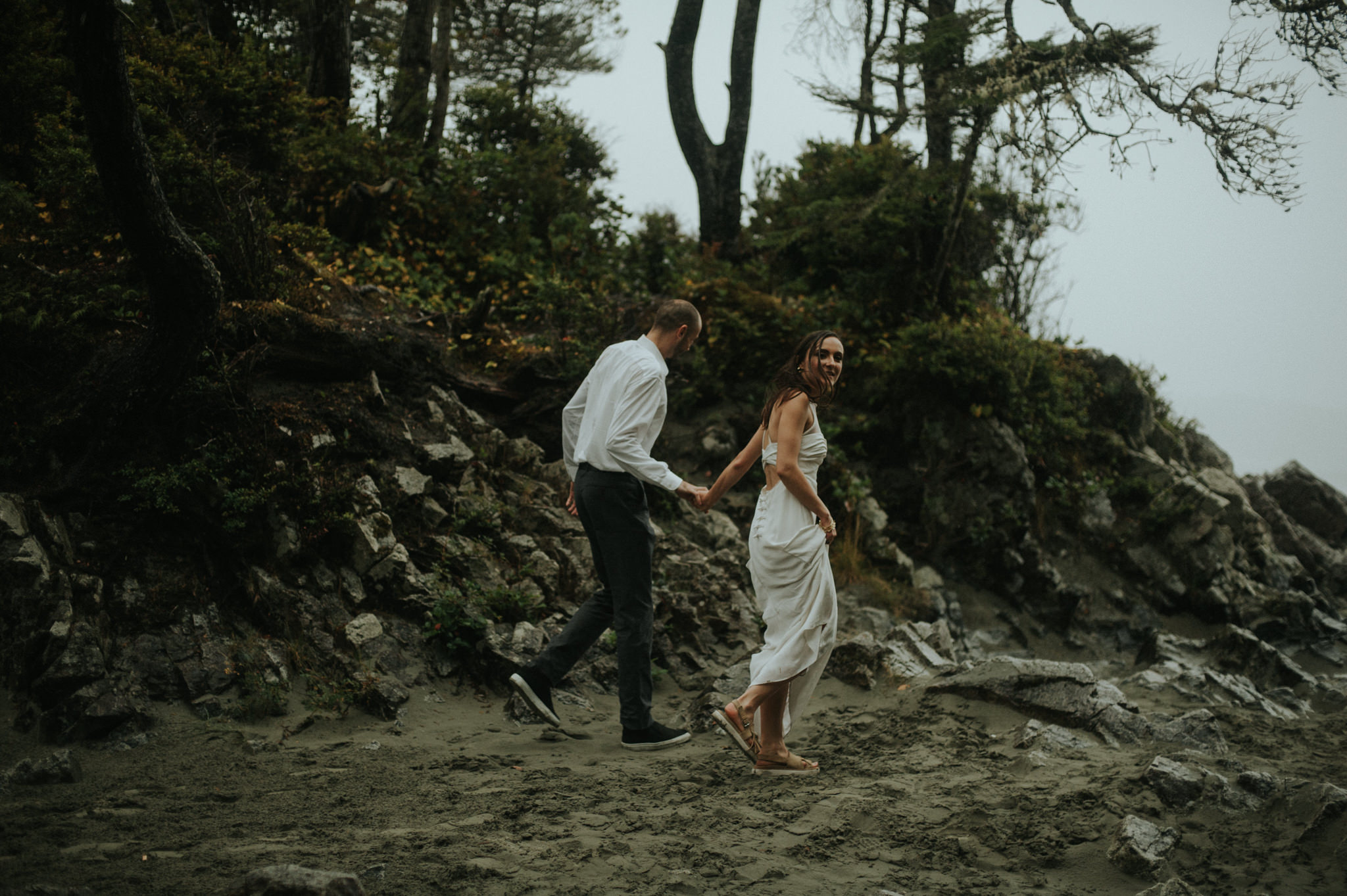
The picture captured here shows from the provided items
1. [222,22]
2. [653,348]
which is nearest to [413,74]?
[222,22]

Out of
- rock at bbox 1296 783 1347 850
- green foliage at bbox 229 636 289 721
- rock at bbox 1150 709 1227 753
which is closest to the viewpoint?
rock at bbox 1296 783 1347 850

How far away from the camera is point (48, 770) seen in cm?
351

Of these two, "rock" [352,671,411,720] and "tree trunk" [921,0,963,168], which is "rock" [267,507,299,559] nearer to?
"rock" [352,671,411,720]

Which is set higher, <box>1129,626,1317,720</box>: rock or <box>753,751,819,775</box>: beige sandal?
<box>1129,626,1317,720</box>: rock

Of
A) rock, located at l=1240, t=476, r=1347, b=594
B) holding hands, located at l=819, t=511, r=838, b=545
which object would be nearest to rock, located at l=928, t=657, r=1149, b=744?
holding hands, located at l=819, t=511, r=838, b=545

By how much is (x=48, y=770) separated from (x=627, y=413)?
9.99 feet

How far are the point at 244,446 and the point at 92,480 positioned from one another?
889 mm

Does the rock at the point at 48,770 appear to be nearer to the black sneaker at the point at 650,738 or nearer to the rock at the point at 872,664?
the black sneaker at the point at 650,738

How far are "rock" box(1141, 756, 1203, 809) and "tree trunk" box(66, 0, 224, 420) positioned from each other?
19.6 ft

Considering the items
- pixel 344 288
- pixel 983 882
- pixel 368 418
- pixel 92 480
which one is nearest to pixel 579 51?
pixel 344 288

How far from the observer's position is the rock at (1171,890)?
2.80 metres

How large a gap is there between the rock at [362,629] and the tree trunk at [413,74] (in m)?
8.26

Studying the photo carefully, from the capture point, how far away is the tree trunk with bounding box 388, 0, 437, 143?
1146cm

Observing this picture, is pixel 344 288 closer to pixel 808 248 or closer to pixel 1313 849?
pixel 808 248
